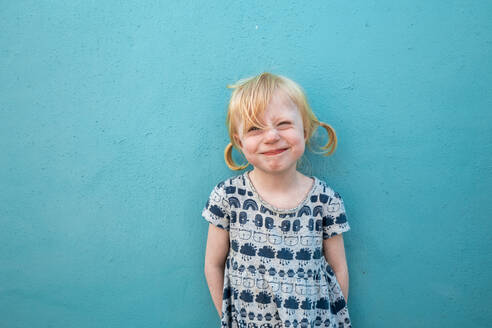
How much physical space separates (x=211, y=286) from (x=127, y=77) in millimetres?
683

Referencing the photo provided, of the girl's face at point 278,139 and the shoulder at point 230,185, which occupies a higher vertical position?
the girl's face at point 278,139

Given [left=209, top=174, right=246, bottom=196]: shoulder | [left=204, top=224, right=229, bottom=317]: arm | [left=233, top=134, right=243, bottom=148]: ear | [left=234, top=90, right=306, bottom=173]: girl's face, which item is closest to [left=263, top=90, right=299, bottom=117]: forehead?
[left=234, top=90, right=306, bottom=173]: girl's face

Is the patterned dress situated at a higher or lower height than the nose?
lower

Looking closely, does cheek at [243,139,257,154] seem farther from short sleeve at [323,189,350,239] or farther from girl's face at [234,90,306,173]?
short sleeve at [323,189,350,239]

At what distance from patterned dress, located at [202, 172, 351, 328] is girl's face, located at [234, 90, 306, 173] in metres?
0.13

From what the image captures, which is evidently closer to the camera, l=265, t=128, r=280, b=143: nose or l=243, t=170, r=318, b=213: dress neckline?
l=265, t=128, r=280, b=143: nose

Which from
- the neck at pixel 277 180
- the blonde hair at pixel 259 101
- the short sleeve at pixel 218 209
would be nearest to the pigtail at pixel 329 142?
the blonde hair at pixel 259 101

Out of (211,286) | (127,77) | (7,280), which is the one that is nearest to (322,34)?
(127,77)

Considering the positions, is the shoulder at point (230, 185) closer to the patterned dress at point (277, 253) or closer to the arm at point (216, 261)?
the patterned dress at point (277, 253)

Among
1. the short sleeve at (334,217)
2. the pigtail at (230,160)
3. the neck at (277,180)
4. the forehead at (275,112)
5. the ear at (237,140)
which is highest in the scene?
the forehead at (275,112)

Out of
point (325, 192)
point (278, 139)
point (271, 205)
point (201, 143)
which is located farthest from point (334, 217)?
point (201, 143)

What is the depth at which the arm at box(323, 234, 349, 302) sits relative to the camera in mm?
911

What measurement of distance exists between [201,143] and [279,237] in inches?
14.4

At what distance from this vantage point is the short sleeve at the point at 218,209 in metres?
0.88
